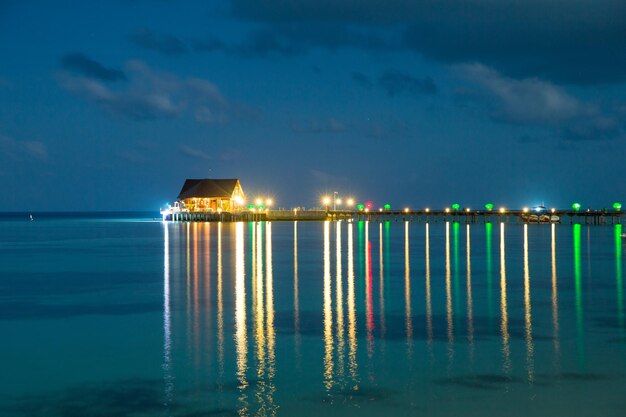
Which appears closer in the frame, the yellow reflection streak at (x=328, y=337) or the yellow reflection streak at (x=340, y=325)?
the yellow reflection streak at (x=328, y=337)

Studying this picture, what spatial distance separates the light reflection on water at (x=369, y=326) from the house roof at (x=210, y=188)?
83696 millimetres

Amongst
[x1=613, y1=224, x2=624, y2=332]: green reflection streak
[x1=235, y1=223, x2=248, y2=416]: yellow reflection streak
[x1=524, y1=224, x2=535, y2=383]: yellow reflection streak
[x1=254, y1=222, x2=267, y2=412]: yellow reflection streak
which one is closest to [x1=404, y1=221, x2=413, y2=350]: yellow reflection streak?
[x1=524, y1=224, x2=535, y2=383]: yellow reflection streak

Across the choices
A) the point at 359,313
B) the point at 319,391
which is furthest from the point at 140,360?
the point at 359,313

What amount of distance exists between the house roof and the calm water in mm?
85807

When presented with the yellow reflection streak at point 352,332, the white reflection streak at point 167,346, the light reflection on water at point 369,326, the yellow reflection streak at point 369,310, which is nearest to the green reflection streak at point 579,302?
the light reflection on water at point 369,326

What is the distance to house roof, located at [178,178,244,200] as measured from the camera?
11831 cm

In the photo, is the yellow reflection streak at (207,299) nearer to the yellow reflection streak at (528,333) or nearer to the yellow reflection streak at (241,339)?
the yellow reflection streak at (241,339)

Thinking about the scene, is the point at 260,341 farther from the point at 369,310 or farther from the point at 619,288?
the point at 619,288

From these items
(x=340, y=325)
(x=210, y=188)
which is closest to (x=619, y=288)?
(x=340, y=325)

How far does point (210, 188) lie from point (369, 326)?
10369cm

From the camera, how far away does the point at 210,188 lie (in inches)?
4712

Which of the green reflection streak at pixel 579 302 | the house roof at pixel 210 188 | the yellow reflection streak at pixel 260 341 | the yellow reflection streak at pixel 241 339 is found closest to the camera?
the yellow reflection streak at pixel 241 339

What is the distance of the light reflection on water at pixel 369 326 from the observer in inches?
509

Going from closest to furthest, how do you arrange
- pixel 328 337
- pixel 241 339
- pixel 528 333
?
pixel 241 339, pixel 328 337, pixel 528 333
